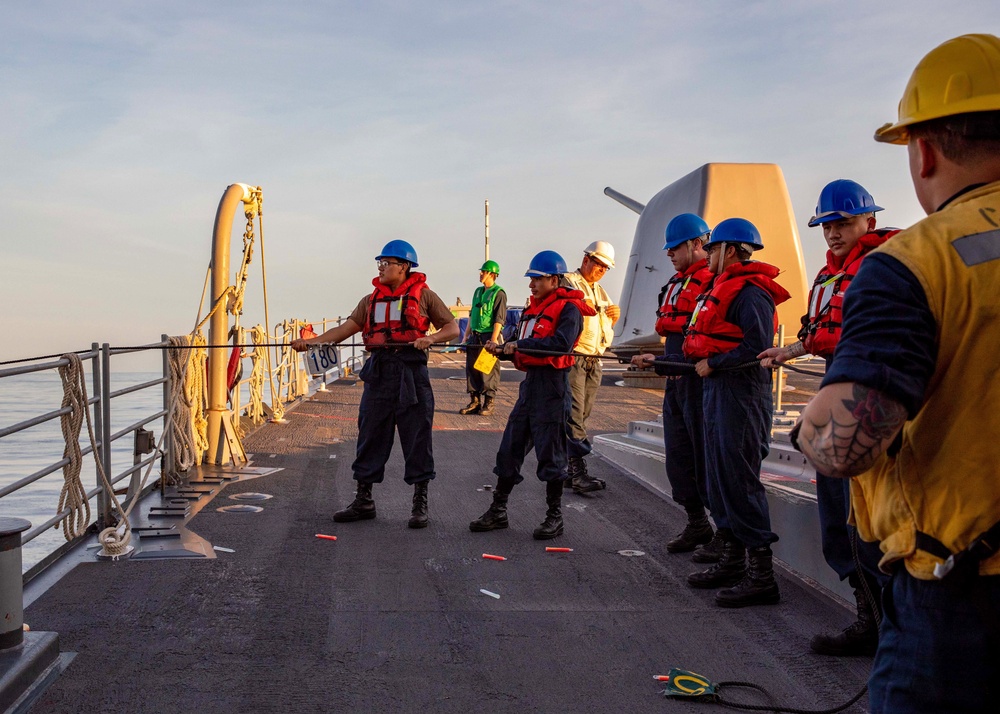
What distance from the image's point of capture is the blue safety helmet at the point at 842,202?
397 centimetres

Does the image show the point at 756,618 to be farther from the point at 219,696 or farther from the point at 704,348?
the point at 219,696

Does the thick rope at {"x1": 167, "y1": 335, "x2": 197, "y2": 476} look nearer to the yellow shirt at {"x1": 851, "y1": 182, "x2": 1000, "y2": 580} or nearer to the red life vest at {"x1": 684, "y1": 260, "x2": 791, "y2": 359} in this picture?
the red life vest at {"x1": 684, "y1": 260, "x2": 791, "y2": 359}

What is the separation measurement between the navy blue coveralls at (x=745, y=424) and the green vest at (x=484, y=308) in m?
7.01

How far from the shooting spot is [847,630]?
3738 mm

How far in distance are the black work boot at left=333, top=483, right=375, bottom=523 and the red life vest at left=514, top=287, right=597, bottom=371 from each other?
141 centimetres

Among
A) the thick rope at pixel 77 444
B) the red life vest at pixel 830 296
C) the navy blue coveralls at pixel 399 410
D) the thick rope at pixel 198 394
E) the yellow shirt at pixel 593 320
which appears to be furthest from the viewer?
the yellow shirt at pixel 593 320

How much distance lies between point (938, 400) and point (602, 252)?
626 cm

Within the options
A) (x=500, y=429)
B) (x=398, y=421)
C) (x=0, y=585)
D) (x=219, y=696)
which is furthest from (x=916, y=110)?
(x=500, y=429)

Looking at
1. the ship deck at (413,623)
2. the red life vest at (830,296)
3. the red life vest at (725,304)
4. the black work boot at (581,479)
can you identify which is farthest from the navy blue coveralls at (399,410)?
the red life vest at (830,296)

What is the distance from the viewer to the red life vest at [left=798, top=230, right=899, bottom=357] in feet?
12.7

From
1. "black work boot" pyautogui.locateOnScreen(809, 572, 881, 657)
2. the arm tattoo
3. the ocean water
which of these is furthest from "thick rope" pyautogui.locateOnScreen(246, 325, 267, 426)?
the arm tattoo

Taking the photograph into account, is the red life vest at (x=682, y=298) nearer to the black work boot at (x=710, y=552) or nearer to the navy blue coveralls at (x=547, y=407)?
the navy blue coveralls at (x=547, y=407)

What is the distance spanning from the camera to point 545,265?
6.03 meters

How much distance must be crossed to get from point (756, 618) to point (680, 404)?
1.57m
